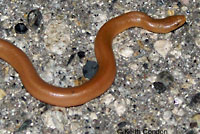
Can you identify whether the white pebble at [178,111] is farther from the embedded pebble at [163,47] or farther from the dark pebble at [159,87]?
the embedded pebble at [163,47]

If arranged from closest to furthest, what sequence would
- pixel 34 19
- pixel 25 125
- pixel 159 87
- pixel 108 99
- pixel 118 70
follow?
1. pixel 25 125
2. pixel 108 99
3. pixel 159 87
4. pixel 118 70
5. pixel 34 19

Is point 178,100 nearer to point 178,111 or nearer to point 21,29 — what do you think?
point 178,111

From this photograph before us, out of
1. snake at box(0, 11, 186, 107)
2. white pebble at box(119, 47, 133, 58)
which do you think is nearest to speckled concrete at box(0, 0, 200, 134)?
white pebble at box(119, 47, 133, 58)

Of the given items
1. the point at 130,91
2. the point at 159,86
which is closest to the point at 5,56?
the point at 130,91

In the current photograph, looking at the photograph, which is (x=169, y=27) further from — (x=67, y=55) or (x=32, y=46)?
(x=32, y=46)

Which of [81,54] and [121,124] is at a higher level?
[81,54]

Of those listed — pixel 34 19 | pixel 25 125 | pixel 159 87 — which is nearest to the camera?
pixel 25 125

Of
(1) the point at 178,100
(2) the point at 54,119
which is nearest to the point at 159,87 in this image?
(1) the point at 178,100
